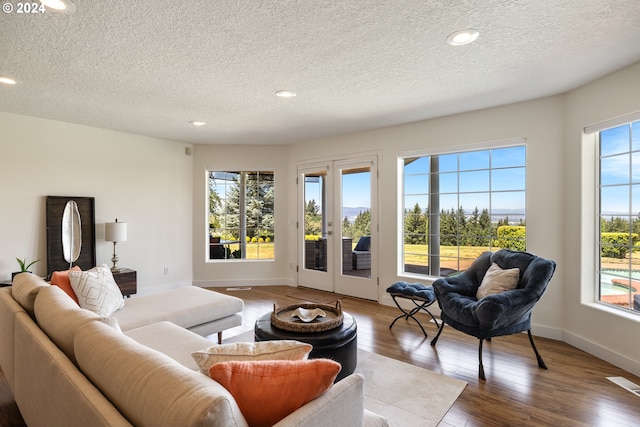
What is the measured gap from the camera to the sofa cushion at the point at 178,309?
2549 mm

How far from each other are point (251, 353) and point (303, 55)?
2083 millimetres

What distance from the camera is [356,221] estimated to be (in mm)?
5043

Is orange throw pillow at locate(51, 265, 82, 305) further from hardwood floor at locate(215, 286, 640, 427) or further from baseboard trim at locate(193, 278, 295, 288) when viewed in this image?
baseboard trim at locate(193, 278, 295, 288)

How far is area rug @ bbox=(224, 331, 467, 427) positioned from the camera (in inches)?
82.6

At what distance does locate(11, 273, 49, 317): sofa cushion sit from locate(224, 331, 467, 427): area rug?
2191 millimetres

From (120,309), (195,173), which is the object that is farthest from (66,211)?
(120,309)

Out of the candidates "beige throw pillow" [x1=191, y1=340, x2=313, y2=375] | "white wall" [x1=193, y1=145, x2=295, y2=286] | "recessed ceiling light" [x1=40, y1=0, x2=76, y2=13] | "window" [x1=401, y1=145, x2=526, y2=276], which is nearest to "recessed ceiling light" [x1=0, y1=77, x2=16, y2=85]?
"recessed ceiling light" [x1=40, y1=0, x2=76, y2=13]

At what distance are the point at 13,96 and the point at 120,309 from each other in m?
2.47

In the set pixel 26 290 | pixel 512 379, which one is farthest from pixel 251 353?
pixel 512 379

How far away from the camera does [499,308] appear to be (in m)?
2.47

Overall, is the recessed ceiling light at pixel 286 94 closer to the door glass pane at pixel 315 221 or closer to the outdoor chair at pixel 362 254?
the door glass pane at pixel 315 221

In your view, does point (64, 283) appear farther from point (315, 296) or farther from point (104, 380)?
point (315, 296)

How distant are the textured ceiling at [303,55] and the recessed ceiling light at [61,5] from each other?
50 mm

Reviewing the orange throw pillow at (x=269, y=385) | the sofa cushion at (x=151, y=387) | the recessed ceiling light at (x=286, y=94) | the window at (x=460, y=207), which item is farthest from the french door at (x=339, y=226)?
the sofa cushion at (x=151, y=387)
